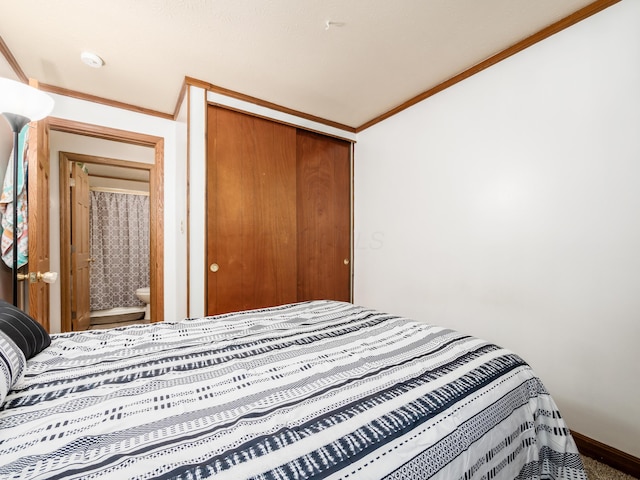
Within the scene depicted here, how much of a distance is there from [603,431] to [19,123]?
3568mm

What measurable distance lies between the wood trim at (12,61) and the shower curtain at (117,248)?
2.90m

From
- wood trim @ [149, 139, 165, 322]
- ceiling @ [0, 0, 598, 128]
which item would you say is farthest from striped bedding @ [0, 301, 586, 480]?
ceiling @ [0, 0, 598, 128]

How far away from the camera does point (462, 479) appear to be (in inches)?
29.5

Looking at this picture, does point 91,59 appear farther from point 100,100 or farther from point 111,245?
point 111,245

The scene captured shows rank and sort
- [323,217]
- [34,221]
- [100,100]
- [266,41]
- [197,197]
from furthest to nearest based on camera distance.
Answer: [323,217]
[100,100]
[197,197]
[266,41]
[34,221]

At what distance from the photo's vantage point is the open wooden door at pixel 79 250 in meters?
3.28

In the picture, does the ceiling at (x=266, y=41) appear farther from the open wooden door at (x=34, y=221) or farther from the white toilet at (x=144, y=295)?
the white toilet at (x=144, y=295)

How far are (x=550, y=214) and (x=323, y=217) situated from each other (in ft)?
6.30

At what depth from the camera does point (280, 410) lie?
0.75 meters

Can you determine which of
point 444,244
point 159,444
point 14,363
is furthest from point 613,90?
point 14,363

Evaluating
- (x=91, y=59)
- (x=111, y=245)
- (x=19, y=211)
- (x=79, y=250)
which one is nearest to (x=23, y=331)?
(x=19, y=211)

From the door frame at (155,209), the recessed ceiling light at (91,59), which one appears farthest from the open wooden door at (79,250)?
the recessed ceiling light at (91,59)

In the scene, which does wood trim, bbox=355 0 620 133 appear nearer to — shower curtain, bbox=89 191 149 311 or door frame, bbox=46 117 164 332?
door frame, bbox=46 117 164 332

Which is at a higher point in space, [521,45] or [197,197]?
[521,45]
